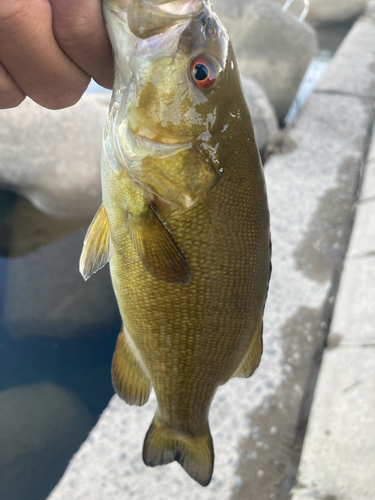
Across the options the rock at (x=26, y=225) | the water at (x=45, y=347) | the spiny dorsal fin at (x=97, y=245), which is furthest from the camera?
the rock at (x=26, y=225)

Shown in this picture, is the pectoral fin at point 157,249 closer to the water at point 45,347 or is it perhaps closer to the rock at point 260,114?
the water at point 45,347

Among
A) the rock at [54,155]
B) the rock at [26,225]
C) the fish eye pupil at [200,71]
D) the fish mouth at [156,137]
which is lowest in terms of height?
the rock at [26,225]

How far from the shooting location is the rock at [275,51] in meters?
3.84

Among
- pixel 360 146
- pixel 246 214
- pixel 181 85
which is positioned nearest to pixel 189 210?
pixel 246 214

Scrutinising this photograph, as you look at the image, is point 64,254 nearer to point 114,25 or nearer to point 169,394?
point 169,394

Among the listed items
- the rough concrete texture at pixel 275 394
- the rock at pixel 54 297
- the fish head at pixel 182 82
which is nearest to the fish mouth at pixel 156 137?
the fish head at pixel 182 82

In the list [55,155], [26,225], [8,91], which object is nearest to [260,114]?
[55,155]

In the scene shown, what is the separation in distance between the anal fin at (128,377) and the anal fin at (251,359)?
26cm

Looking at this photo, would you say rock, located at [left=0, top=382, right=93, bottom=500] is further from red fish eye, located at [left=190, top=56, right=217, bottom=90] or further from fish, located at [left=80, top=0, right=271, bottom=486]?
red fish eye, located at [left=190, top=56, right=217, bottom=90]

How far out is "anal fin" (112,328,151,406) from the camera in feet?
3.80

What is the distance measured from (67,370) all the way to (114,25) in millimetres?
1997

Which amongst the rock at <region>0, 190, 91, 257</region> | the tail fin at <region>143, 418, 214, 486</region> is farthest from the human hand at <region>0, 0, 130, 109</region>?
the rock at <region>0, 190, 91, 257</region>

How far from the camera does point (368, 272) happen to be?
7.51 ft

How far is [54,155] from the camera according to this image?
9.43ft
